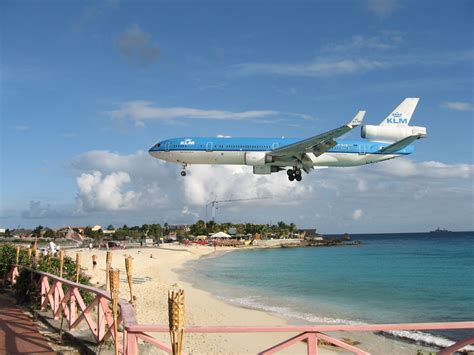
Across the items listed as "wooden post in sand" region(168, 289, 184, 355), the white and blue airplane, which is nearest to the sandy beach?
"wooden post in sand" region(168, 289, 184, 355)

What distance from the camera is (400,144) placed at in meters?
33.3

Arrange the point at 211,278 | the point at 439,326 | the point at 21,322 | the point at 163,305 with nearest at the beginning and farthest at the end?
the point at 439,326 < the point at 21,322 < the point at 163,305 < the point at 211,278

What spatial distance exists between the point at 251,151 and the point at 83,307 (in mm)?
25098

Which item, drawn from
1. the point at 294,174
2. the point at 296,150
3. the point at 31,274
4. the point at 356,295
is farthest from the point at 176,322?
the point at 356,295

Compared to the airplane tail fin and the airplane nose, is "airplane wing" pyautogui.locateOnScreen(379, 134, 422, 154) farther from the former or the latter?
the airplane nose

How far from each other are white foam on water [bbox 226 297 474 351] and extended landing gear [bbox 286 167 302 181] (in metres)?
9.35

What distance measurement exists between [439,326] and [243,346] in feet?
46.8

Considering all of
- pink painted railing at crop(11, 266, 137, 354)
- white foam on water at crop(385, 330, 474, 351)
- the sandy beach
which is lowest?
white foam on water at crop(385, 330, 474, 351)

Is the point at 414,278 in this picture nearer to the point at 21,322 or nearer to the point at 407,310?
the point at 407,310

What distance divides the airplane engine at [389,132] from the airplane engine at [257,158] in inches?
272

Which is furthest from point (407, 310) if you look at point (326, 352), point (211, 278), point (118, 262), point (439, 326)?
point (118, 262)

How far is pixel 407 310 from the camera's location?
3278 cm

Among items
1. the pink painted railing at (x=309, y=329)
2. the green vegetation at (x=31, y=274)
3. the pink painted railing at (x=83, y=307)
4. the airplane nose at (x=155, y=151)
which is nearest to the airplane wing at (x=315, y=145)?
the airplane nose at (x=155, y=151)

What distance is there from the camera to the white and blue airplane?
32.9m
